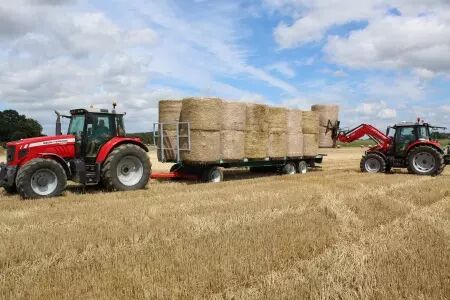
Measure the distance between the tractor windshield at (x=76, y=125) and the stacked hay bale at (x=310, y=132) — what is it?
28.0ft

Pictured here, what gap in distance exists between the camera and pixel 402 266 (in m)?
5.29

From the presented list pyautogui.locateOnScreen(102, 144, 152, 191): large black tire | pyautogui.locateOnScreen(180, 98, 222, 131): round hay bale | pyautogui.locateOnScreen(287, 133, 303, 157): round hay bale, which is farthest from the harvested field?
pyautogui.locateOnScreen(287, 133, 303, 157): round hay bale

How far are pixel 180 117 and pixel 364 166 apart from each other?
7.65m

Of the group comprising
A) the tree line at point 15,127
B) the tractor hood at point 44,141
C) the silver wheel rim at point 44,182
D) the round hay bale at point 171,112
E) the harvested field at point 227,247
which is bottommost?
the harvested field at point 227,247

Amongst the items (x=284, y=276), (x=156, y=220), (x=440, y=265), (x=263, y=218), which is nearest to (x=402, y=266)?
(x=440, y=265)

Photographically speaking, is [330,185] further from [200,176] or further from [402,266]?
[402,266]

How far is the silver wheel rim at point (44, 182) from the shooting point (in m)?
10.9

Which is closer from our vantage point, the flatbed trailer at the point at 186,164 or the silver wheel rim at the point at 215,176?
the flatbed trailer at the point at 186,164

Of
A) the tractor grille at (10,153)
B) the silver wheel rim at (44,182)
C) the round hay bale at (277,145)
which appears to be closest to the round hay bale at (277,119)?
the round hay bale at (277,145)

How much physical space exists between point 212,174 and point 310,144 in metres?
5.23

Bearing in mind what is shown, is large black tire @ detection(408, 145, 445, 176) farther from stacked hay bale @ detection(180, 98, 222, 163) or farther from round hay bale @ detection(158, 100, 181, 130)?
round hay bale @ detection(158, 100, 181, 130)

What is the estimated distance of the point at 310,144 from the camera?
18531mm

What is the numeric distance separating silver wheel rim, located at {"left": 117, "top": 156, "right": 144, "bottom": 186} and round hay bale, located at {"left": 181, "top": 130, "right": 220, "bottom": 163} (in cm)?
186

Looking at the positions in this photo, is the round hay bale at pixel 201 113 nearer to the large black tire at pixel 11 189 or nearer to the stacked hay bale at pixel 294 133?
the stacked hay bale at pixel 294 133
